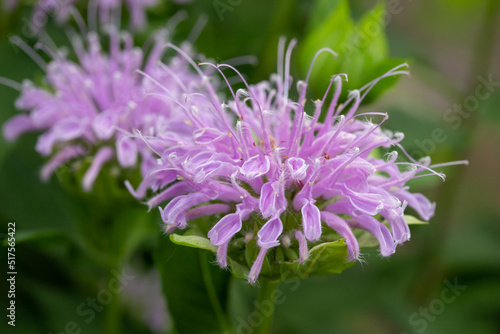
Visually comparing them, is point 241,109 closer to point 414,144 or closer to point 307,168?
point 307,168

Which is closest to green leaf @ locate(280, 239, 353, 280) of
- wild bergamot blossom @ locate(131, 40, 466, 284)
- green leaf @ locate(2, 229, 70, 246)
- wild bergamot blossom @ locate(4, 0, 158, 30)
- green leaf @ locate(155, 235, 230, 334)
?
wild bergamot blossom @ locate(131, 40, 466, 284)

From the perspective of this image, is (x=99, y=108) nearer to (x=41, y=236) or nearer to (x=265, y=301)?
(x=41, y=236)

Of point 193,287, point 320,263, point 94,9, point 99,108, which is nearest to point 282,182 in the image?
point 320,263

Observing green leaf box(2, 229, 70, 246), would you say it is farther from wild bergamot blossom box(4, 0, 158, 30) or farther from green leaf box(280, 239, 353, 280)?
wild bergamot blossom box(4, 0, 158, 30)

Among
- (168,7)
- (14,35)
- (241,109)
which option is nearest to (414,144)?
(241,109)

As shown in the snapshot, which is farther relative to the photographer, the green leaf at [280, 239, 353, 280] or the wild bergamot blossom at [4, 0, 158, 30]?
the wild bergamot blossom at [4, 0, 158, 30]

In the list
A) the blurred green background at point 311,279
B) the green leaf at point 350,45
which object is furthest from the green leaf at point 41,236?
the green leaf at point 350,45

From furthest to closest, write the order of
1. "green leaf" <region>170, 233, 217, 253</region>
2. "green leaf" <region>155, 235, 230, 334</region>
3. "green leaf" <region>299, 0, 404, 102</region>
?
"green leaf" <region>299, 0, 404, 102</region> < "green leaf" <region>155, 235, 230, 334</region> < "green leaf" <region>170, 233, 217, 253</region>
